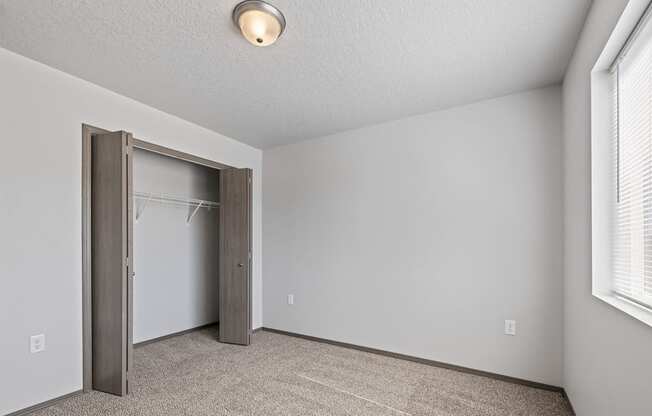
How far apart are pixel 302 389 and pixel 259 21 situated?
2.51 m

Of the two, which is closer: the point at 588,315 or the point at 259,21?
the point at 259,21

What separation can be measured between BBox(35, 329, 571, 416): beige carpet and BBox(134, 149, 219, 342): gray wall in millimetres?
576

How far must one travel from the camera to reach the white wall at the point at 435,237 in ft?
8.62

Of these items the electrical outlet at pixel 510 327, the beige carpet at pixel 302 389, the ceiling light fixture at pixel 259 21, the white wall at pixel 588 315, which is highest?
the ceiling light fixture at pixel 259 21

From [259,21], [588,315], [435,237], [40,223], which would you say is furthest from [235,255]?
[588,315]

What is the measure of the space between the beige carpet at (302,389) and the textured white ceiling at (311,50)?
2.31 m

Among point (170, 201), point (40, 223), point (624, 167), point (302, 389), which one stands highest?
point (624, 167)

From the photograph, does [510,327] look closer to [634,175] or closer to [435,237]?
[435,237]

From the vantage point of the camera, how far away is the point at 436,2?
166 cm

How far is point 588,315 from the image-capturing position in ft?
6.07

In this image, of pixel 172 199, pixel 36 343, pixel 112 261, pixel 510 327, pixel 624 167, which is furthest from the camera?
pixel 172 199

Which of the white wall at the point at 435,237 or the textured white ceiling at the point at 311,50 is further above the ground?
the textured white ceiling at the point at 311,50

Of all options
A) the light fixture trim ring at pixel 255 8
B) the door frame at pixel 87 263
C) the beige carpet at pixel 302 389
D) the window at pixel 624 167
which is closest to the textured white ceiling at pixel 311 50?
the light fixture trim ring at pixel 255 8

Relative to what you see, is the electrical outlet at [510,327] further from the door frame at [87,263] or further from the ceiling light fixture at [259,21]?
the door frame at [87,263]
